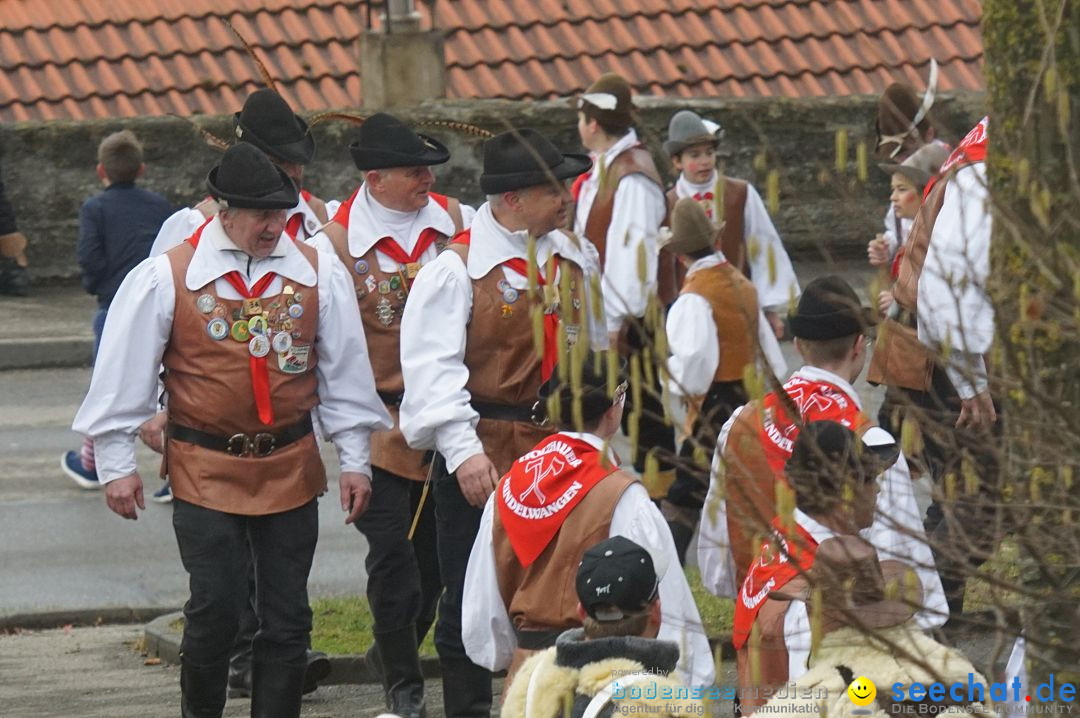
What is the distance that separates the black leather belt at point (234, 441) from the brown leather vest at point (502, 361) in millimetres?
721

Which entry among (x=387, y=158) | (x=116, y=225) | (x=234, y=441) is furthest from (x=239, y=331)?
(x=116, y=225)

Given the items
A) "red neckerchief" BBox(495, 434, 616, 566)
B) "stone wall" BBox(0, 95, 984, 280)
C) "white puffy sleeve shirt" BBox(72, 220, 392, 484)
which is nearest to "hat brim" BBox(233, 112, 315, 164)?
"white puffy sleeve shirt" BBox(72, 220, 392, 484)

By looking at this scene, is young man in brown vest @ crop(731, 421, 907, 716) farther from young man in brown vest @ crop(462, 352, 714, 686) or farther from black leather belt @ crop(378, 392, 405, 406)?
black leather belt @ crop(378, 392, 405, 406)

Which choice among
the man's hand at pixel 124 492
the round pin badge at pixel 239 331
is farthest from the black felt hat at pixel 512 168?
the man's hand at pixel 124 492

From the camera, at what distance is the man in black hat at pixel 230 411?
6371 mm

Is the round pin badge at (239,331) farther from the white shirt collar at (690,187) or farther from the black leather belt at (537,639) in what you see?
the white shirt collar at (690,187)

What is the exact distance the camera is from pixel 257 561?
21.5 feet

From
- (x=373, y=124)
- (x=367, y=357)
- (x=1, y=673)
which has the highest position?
(x=373, y=124)

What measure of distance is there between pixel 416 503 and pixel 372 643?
2.17 ft

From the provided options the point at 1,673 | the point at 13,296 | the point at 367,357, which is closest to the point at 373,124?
the point at 367,357

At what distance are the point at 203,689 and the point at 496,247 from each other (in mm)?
1683

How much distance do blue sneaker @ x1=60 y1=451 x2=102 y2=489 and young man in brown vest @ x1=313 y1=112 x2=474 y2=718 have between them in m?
3.72

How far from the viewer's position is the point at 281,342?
6.49 meters

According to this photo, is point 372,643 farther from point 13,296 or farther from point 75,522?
point 13,296
